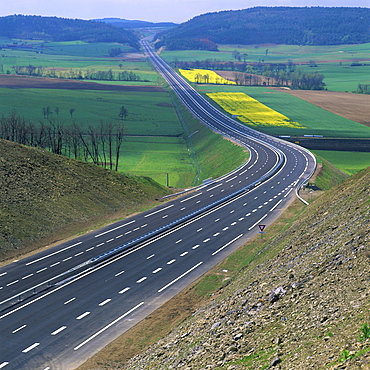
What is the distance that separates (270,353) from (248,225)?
1990 inches

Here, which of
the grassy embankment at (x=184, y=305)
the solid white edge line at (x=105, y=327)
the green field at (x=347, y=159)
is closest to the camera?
the grassy embankment at (x=184, y=305)

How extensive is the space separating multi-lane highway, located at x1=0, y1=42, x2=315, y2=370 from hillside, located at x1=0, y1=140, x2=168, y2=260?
3761 mm

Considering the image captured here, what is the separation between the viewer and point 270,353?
90.2ft

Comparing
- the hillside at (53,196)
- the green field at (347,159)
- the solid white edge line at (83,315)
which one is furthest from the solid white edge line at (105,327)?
the green field at (347,159)

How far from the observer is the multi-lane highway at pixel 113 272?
42.6 metres

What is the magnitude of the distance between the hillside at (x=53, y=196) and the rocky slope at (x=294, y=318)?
3005 cm

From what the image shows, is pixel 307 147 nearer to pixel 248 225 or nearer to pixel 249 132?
pixel 249 132

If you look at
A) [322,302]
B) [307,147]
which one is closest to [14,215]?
[322,302]

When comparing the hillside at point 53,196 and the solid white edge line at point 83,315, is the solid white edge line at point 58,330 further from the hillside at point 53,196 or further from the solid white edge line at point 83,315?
the hillside at point 53,196

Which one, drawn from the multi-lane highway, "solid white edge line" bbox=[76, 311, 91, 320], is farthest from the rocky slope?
"solid white edge line" bbox=[76, 311, 91, 320]

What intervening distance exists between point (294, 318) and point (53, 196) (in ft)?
182

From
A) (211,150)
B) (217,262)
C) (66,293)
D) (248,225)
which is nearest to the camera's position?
(66,293)

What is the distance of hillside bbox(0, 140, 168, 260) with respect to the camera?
68875 mm

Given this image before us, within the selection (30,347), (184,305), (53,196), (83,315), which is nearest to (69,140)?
(53,196)
